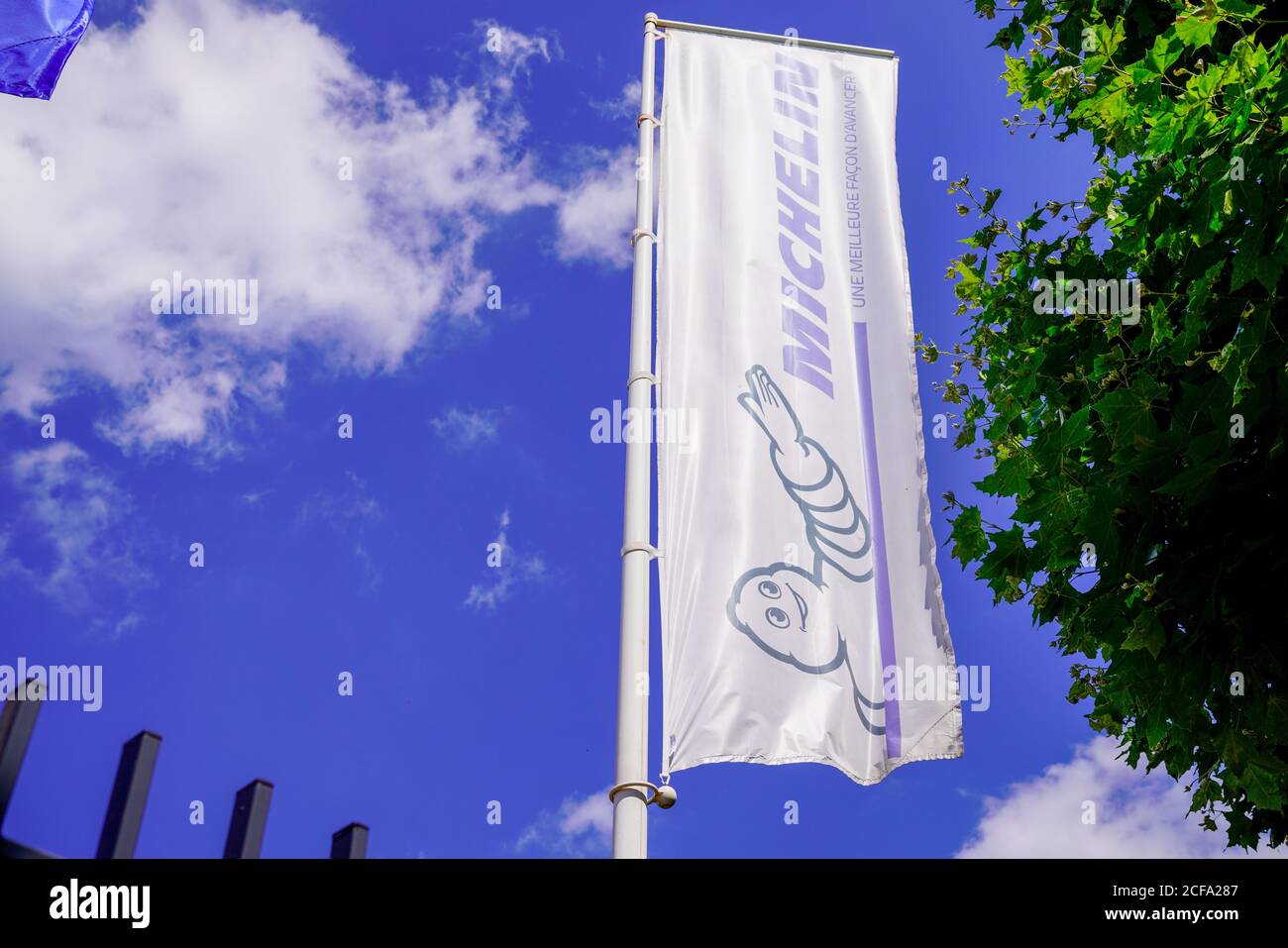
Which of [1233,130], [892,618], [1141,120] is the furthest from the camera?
[892,618]

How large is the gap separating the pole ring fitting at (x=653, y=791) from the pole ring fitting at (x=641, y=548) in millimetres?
1244

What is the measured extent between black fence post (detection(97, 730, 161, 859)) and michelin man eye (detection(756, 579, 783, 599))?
3.89m

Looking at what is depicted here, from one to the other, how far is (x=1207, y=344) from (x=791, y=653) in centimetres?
237

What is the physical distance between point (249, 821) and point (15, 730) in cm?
65

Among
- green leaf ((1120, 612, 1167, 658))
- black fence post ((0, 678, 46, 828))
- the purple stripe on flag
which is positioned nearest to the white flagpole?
the purple stripe on flag

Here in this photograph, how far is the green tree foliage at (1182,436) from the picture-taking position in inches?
163

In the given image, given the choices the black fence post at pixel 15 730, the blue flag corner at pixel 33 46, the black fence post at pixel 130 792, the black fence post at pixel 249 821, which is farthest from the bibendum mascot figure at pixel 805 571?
the blue flag corner at pixel 33 46

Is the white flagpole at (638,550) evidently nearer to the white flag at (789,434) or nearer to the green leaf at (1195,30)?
the white flag at (789,434)

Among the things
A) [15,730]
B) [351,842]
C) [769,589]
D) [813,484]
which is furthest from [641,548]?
[15,730]

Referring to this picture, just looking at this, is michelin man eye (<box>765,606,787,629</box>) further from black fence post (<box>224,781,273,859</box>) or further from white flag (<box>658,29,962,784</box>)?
black fence post (<box>224,781,273,859</box>)

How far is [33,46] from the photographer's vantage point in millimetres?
6129

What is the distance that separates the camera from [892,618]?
20.1 ft
